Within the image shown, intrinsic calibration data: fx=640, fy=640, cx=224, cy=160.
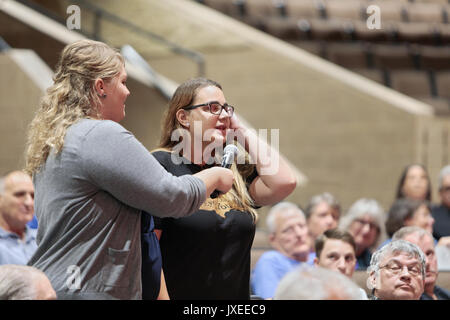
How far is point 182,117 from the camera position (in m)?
1.62

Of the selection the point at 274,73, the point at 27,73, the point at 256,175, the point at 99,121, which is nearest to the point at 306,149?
the point at 274,73

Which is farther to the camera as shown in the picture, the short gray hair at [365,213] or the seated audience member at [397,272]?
the short gray hair at [365,213]

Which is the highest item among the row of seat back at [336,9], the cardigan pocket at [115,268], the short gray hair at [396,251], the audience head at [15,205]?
the row of seat back at [336,9]

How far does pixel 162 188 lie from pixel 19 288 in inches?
12.9

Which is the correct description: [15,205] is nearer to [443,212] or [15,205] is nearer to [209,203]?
[209,203]

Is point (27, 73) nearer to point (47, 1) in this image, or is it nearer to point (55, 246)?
point (47, 1)

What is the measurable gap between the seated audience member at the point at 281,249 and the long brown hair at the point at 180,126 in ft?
3.30

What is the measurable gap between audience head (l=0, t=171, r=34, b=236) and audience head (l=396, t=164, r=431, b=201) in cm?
222

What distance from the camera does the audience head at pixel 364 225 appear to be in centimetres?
332

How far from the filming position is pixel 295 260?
112 inches

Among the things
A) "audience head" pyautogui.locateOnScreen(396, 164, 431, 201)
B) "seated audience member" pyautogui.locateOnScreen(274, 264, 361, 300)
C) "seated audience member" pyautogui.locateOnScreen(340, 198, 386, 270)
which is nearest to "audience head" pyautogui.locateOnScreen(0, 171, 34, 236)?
"seated audience member" pyautogui.locateOnScreen(340, 198, 386, 270)

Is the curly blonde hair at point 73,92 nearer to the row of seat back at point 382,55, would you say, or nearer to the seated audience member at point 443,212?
the seated audience member at point 443,212

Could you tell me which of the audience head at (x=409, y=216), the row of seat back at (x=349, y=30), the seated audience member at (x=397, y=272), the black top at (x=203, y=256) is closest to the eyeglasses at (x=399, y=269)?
the seated audience member at (x=397, y=272)

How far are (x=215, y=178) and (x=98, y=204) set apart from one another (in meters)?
0.25
